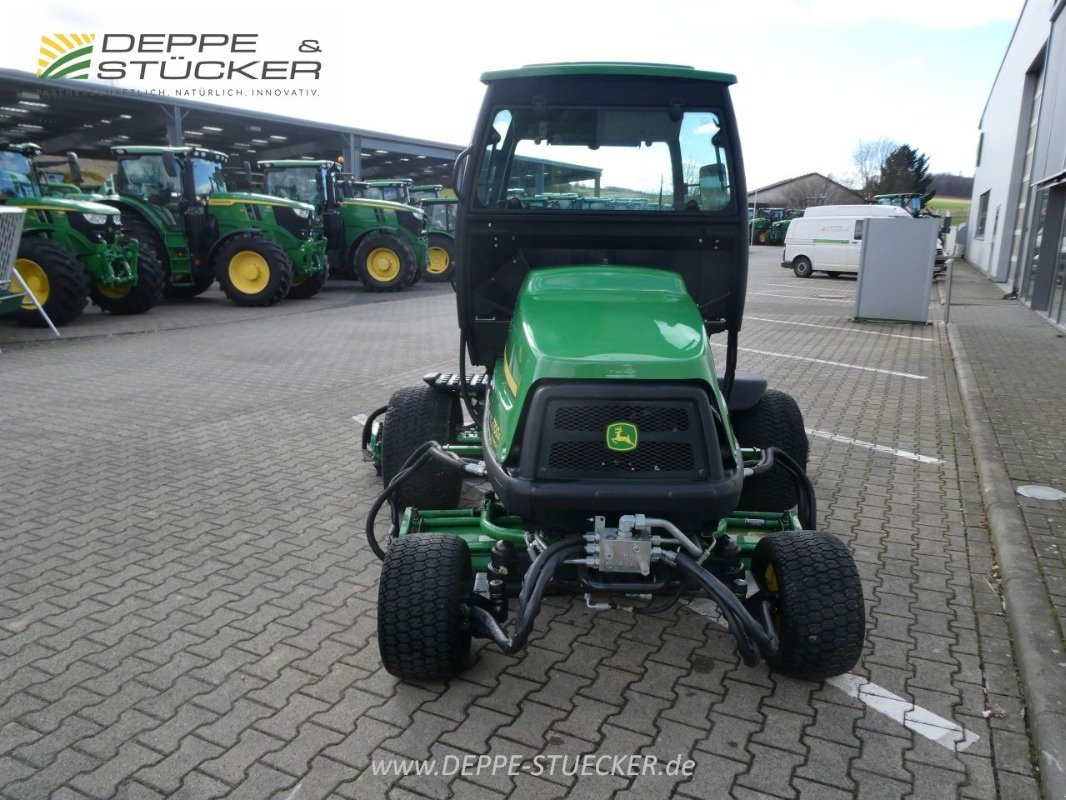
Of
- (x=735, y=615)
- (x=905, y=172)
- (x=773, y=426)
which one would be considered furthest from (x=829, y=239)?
(x=905, y=172)

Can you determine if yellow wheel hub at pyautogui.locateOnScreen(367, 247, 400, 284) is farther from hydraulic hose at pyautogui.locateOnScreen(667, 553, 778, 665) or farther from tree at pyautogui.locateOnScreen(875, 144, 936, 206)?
tree at pyautogui.locateOnScreen(875, 144, 936, 206)

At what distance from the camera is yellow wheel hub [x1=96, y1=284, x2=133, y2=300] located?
1228 cm

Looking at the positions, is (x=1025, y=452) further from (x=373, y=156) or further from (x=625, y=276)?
(x=373, y=156)

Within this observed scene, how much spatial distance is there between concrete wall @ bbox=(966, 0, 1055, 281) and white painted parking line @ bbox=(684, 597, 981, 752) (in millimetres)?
19086

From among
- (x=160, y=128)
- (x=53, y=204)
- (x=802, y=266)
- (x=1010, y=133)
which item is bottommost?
(x=802, y=266)

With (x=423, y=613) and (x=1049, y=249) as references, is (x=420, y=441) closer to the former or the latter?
Result: (x=423, y=613)

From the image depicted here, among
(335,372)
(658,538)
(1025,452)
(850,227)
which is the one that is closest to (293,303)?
(335,372)

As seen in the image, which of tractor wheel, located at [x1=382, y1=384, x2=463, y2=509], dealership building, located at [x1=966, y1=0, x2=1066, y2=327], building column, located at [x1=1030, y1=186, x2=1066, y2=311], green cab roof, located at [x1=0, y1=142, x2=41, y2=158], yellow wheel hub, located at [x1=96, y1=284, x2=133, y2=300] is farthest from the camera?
dealership building, located at [x1=966, y1=0, x2=1066, y2=327]

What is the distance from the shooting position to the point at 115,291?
40.5 ft

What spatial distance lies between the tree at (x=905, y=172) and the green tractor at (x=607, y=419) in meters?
54.3

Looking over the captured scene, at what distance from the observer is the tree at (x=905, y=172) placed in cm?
5297

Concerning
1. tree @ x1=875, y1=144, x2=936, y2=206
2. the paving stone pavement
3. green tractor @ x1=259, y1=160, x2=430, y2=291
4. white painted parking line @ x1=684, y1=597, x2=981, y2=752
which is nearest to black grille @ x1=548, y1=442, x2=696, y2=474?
the paving stone pavement

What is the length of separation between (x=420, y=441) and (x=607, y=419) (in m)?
1.87

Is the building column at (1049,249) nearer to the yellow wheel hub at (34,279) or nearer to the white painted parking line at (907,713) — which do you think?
the white painted parking line at (907,713)
